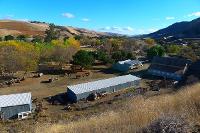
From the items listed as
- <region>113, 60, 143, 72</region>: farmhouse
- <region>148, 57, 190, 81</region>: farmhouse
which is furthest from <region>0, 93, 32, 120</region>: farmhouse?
<region>113, 60, 143, 72</region>: farmhouse

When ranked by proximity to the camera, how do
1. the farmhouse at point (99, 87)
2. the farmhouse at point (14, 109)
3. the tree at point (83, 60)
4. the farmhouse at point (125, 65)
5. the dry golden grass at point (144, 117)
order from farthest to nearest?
the farmhouse at point (125, 65), the tree at point (83, 60), the farmhouse at point (99, 87), the farmhouse at point (14, 109), the dry golden grass at point (144, 117)

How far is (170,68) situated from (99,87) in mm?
19405

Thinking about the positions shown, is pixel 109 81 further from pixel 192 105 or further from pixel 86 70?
pixel 192 105

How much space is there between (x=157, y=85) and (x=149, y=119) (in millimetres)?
44255

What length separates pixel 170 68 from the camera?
62.6m

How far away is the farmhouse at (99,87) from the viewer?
47.4 m

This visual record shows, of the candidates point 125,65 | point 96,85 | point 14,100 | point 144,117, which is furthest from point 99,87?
point 144,117

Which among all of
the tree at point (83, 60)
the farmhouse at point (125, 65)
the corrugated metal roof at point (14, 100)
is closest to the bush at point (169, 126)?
the corrugated metal roof at point (14, 100)

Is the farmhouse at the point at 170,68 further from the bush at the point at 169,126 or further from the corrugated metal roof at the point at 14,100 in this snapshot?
A: the bush at the point at 169,126

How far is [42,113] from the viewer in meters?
40.2

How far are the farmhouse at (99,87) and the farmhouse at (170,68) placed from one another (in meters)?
8.98

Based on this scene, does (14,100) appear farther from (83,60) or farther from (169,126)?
(169,126)

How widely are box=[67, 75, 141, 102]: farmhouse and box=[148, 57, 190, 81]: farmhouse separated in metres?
8.98

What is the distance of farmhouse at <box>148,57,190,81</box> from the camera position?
6025 centimetres
